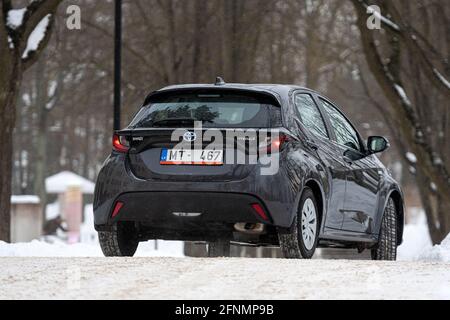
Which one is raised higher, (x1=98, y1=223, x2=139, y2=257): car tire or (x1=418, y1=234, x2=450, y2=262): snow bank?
(x1=98, y1=223, x2=139, y2=257): car tire

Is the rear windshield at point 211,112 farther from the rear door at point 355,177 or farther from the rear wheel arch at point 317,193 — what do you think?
the rear door at point 355,177

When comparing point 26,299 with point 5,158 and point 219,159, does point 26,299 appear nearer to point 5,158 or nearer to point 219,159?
point 219,159

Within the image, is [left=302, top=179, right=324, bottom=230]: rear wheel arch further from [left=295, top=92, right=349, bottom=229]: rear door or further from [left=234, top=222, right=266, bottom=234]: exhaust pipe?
[left=234, top=222, right=266, bottom=234]: exhaust pipe

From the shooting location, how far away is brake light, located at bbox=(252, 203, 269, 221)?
969 centimetres

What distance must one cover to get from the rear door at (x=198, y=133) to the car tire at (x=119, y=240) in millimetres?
747

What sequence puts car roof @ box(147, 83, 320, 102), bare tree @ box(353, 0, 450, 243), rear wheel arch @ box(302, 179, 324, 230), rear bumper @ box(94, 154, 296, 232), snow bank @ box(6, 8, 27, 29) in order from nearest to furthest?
rear bumper @ box(94, 154, 296, 232), car roof @ box(147, 83, 320, 102), rear wheel arch @ box(302, 179, 324, 230), snow bank @ box(6, 8, 27, 29), bare tree @ box(353, 0, 450, 243)

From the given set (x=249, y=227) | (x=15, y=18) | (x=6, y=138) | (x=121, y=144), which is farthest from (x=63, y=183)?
(x=249, y=227)

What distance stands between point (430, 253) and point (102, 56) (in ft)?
71.3

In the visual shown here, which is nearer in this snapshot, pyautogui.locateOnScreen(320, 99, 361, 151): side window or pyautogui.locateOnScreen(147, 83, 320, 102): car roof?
pyautogui.locateOnScreen(147, 83, 320, 102): car roof

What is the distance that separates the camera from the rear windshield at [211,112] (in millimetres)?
9961

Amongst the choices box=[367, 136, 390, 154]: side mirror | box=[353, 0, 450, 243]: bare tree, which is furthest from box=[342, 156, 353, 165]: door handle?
box=[353, 0, 450, 243]: bare tree

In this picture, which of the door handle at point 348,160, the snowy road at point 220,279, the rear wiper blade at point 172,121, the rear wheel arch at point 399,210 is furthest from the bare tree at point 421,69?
the snowy road at point 220,279

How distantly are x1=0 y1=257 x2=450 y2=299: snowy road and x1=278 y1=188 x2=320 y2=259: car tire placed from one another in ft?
1.27
